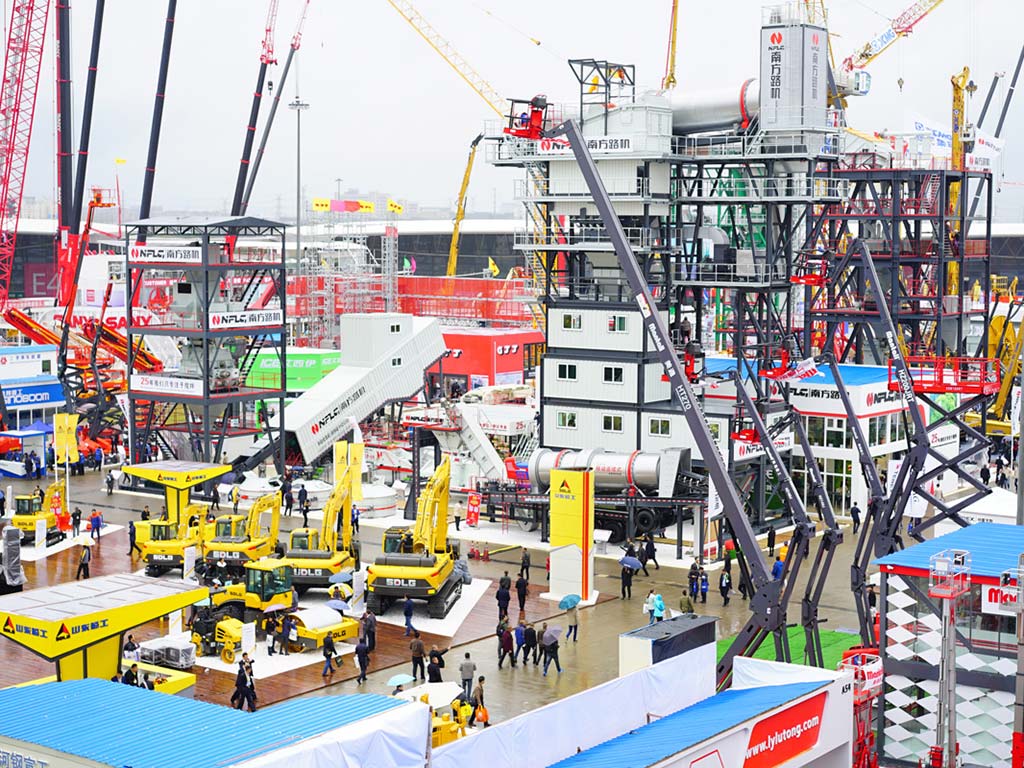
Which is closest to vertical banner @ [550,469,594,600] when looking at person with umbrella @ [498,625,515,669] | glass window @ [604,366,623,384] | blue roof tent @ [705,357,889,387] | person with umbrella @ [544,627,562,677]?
person with umbrella @ [498,625,515,669]

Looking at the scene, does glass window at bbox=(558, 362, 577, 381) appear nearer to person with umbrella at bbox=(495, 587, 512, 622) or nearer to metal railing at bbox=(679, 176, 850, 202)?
metal railing at bbox=(679, 176, 850, 202)

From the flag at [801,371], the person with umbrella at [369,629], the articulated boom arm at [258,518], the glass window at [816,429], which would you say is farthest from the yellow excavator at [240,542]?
the glass window at [816,429]

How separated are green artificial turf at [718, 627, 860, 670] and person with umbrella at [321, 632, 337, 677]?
9.16 m

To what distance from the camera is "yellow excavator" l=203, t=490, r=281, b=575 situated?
4425 cm

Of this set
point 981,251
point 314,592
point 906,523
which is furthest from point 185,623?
point 981,251

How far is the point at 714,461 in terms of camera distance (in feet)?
111

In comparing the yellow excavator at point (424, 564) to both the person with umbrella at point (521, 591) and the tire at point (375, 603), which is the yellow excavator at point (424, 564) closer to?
the tire at point (375, 603)

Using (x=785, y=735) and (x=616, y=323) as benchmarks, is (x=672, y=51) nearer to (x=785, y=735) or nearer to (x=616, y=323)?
(x=616, y=323)

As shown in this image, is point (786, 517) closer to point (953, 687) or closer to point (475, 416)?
point (475, 416)

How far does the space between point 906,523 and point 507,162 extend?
18955 millimetres

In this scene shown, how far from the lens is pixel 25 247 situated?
149125mm

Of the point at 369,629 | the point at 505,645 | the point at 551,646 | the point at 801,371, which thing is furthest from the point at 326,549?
the point at 801,371

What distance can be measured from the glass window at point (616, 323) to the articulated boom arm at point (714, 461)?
56.5ft

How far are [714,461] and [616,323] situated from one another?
21.2 meters
